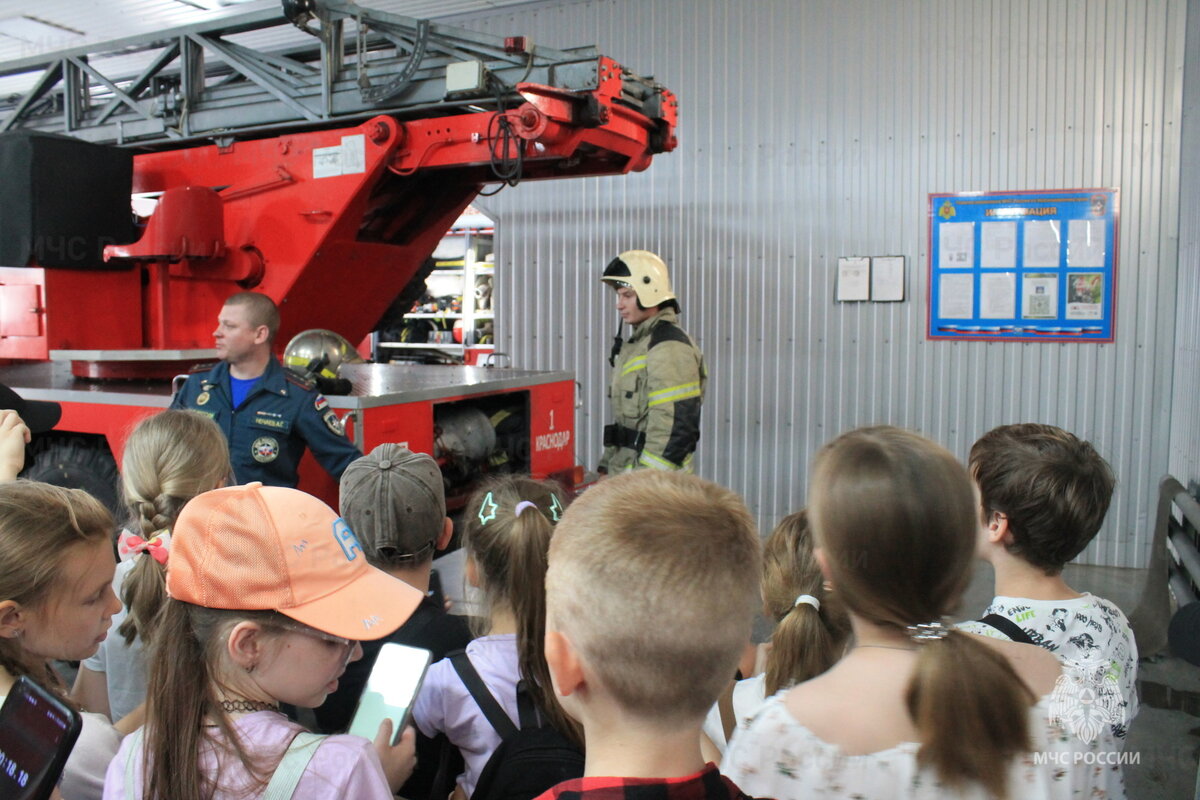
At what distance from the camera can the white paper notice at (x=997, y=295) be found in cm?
645

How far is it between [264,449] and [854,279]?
4635mm

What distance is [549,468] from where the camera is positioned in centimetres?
536

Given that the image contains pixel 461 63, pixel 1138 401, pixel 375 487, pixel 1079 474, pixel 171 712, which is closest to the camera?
pixel 171 712

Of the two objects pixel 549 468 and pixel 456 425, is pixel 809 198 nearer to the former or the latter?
pixel 549 468

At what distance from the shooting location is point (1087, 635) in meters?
1.80

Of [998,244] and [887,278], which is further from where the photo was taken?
[887,278]

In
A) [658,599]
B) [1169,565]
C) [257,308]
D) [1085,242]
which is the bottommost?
[1169,565]

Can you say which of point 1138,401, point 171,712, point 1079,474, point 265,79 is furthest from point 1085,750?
point 1138,401

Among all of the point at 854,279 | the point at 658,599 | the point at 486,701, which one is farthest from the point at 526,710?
the point at 854,279

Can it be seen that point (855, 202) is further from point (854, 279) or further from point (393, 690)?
point (393, 690)

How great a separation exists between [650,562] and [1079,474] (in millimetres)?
1259

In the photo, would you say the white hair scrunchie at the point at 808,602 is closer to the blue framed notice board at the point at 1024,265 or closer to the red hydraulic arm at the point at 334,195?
the red hydraulic arm at the point at 334,195

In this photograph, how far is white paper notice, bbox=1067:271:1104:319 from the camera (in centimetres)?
624

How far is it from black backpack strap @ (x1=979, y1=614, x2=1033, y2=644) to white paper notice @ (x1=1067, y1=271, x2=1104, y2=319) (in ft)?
17.1
